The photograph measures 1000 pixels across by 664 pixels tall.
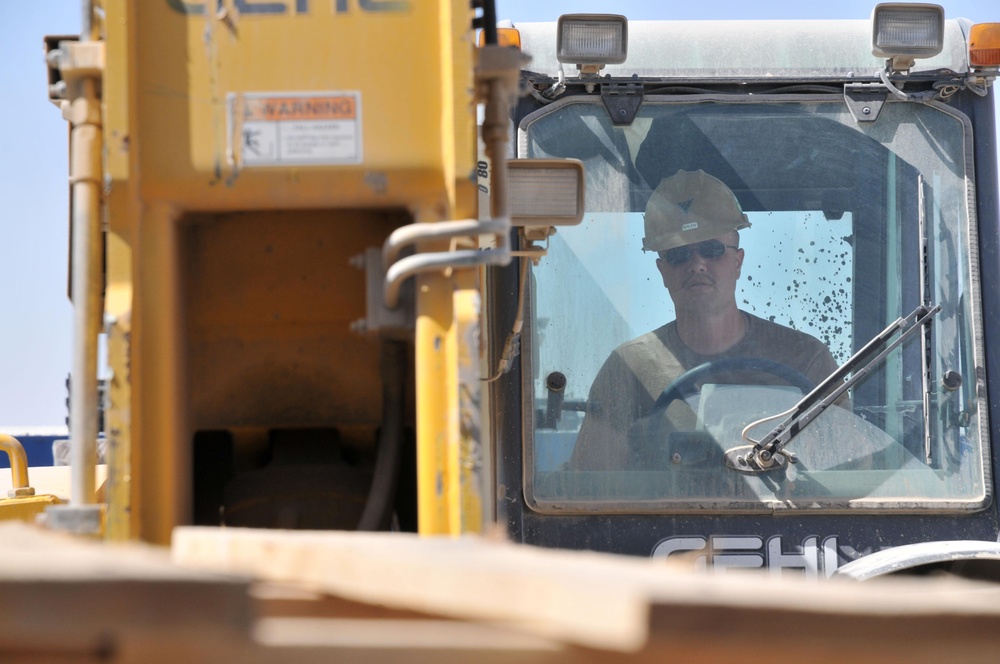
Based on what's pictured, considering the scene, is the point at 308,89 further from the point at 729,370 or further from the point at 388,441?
the point at 729,370

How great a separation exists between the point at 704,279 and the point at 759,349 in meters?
0.24

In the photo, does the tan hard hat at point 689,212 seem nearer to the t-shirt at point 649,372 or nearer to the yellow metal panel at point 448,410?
the t-shirt at point 649,372

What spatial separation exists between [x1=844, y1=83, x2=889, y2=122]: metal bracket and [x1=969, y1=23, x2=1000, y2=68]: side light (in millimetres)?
259

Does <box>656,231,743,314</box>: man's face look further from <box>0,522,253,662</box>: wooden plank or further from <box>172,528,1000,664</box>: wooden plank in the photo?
<box>0,522,253,662</box>: wooden plank

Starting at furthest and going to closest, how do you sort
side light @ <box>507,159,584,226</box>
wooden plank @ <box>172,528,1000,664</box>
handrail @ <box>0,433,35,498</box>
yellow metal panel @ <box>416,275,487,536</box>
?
handrail @ <box>0,433,35,498</box>
side light @ <box>507,159,584,226</box>
yellow metal panel @ <box>416,275,487,536</box>
wooden plank @ <box>172,528,1000,664</box>

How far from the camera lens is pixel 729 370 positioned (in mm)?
3094

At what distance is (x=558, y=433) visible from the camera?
3.12m

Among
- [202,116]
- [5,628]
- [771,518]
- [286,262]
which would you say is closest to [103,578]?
[5,628]

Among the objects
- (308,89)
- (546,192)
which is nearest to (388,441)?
(546,192)

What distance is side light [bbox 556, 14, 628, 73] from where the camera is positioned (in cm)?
312

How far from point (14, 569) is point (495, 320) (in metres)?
2.14

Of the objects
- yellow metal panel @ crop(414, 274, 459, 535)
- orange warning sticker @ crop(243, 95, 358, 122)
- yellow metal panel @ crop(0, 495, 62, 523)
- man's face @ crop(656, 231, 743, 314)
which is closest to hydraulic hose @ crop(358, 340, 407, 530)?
yellow metal panel @ crop(414, 274, 459, 535)

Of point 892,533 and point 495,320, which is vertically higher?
point 495,320

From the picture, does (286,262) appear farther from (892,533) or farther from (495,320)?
(892,533)
